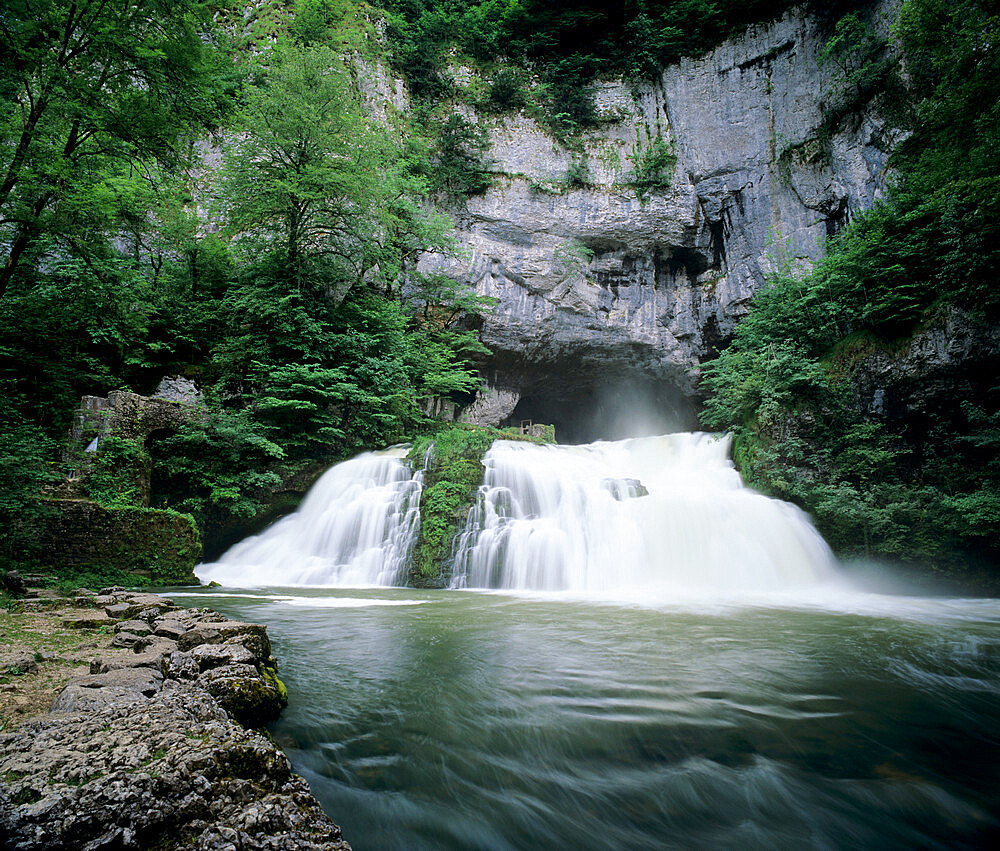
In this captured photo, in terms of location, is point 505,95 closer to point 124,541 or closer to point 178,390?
point 178,390

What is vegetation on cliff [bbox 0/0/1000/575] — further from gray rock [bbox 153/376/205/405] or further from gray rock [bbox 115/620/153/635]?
gray rock [bbox 115/620/153/635]

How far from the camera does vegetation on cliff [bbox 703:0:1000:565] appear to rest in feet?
25.3

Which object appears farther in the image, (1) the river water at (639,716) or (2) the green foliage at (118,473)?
(2) the green foliage at (118,473)

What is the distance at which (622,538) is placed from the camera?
30.6 ft

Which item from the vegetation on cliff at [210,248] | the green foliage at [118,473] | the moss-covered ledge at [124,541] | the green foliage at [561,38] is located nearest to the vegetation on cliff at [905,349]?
the vegetation on cliff at [210,248]

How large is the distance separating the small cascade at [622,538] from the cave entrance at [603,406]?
9.71 m

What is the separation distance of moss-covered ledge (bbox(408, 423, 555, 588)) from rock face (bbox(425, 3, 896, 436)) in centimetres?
790

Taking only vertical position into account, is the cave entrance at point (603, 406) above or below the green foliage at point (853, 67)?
below

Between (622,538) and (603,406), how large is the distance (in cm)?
1355

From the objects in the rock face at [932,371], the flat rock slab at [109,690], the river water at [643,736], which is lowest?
the river water at [643,736]

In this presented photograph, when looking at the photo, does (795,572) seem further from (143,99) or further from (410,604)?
(143,99)

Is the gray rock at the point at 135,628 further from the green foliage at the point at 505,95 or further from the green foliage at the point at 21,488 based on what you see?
the green foliage at the point at 505,95

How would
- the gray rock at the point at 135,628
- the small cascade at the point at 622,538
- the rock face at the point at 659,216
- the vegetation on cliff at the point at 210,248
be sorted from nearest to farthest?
the gray rock at the point at 135,628 → the vegetation on cliff at the point at 210,248 → the small cascade at the point at 622,538 → the rock face at the point at 659,216

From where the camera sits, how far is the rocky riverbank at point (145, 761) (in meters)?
1.12
